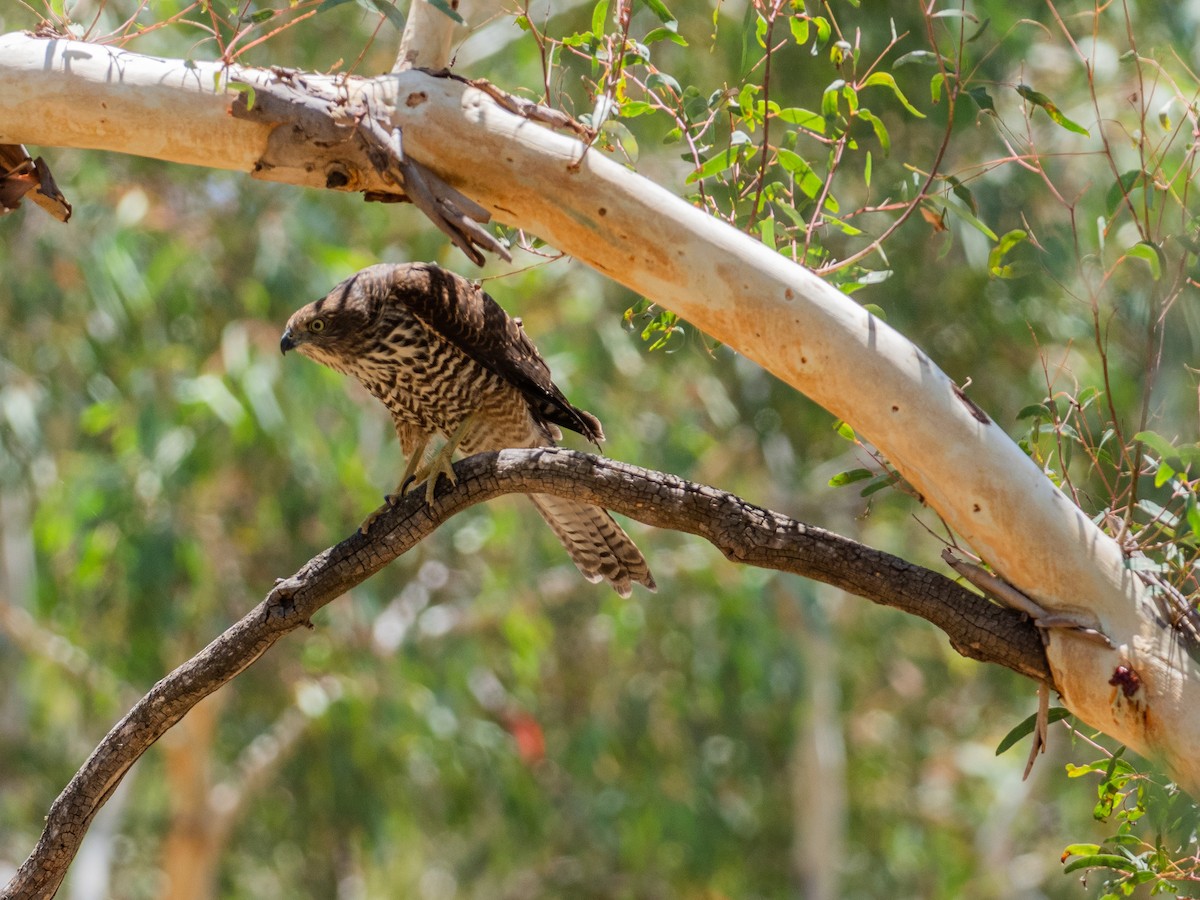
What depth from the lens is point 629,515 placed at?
2619 mm

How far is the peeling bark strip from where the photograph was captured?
97.2 inches

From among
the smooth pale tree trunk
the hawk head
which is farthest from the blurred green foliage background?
the smooth pale tree trunk

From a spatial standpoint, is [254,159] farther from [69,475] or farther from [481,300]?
[69,475]

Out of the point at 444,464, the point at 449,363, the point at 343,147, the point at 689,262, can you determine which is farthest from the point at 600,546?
the point at 343,147

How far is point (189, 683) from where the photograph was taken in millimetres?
2559

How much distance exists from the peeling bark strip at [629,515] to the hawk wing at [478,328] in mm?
875

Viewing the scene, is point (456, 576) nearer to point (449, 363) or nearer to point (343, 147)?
point (449, 363)

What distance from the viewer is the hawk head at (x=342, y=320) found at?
3.39m

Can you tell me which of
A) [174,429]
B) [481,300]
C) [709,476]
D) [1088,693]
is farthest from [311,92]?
[709,476]

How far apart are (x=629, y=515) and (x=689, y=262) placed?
487 millimetres

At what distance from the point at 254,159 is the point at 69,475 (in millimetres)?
6032

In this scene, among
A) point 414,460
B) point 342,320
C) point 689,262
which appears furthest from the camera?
point 414,460

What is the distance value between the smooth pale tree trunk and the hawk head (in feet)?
2.55

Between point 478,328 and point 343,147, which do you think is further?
point 478,328
